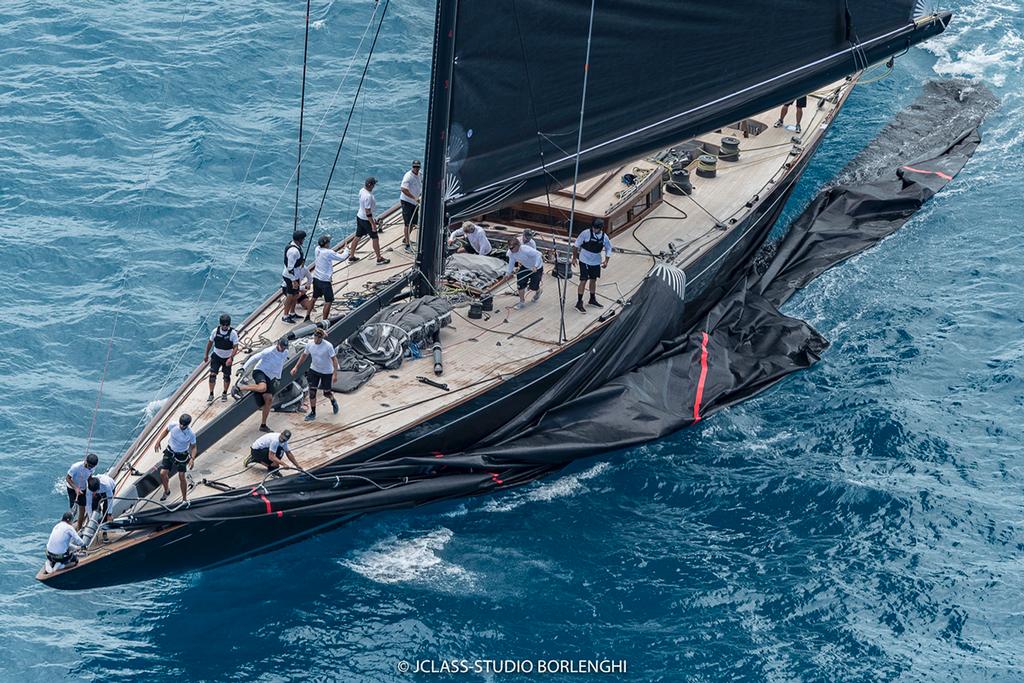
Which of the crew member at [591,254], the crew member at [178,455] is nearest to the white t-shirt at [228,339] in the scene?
the crew member at [178,455]

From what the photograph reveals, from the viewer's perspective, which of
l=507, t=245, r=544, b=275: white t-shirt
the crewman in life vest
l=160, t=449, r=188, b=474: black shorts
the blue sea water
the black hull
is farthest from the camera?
l=507, t=245, r=544, b=275: white t-shirt

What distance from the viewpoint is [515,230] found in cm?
2920

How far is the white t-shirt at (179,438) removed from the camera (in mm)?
21531

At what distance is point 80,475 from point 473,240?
9843 mm

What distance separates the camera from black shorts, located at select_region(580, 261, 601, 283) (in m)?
26.5

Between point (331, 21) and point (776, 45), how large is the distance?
53.4ft

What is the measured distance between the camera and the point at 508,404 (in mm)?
24672

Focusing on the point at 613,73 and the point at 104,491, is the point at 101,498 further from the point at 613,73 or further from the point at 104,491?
the point at 613,73

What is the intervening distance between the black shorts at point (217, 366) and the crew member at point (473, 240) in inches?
254

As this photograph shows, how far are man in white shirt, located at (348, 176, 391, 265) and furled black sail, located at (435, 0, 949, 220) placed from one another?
2.64 metres

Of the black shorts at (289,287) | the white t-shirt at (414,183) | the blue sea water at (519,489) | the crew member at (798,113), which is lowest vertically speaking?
the blue sea water at (519,489)

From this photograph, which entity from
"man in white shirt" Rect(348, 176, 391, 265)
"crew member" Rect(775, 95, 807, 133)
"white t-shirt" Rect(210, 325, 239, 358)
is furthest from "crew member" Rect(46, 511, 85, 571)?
"crew member" Rect(775, 95, 807, 133)

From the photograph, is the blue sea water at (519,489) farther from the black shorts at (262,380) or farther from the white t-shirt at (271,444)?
the black shorts at (262,380)

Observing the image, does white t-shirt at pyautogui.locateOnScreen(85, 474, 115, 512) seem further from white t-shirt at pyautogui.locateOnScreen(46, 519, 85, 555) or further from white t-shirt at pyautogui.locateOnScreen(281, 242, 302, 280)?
white t-shirt at pyautogui.locateOnScreen(281, 242, 302, 280)
